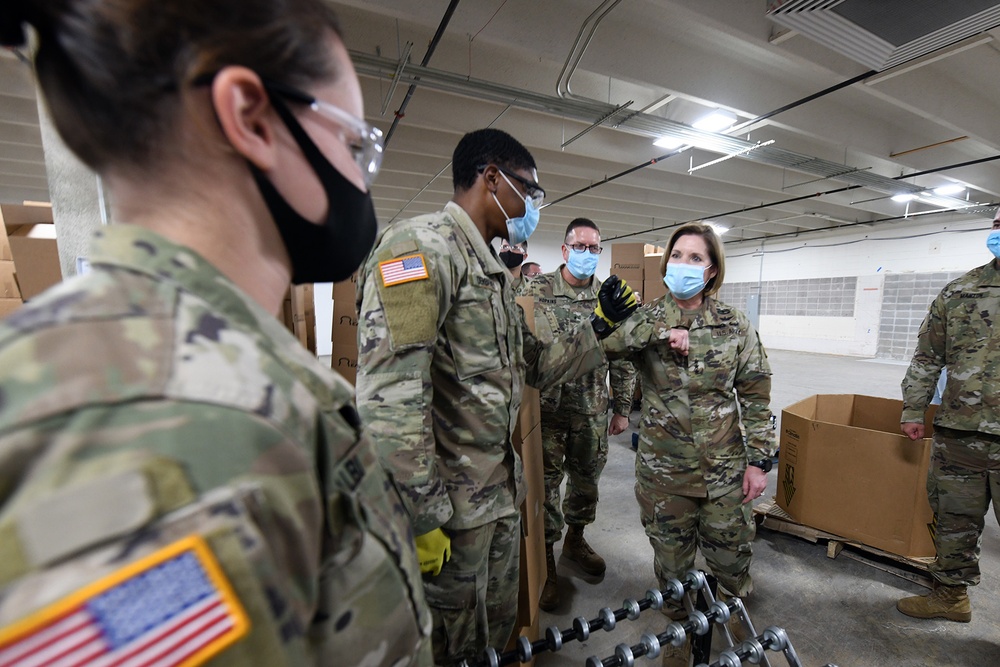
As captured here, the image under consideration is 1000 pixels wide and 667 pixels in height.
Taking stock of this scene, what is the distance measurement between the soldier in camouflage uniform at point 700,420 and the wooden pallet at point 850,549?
1074mm

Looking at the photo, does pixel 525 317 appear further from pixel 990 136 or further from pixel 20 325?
pixel 990 136

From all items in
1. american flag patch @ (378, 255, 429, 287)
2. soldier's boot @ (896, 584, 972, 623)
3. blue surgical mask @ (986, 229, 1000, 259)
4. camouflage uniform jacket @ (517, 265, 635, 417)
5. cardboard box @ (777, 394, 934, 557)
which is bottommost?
soldier's boot @ (896, 584, 972, 623)

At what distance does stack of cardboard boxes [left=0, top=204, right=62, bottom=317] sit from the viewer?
1.91 metres

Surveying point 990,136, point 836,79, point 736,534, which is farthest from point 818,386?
point 736,534

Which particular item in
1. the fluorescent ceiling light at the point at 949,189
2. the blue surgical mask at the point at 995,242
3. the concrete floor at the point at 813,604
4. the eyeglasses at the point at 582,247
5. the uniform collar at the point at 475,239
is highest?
the fluorescent ceiling light at the point at 949,189

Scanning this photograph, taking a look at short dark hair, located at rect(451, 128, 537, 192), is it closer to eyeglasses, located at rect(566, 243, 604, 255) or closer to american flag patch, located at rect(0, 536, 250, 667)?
american flag patch, located at rect(0, 536, 250, 667)

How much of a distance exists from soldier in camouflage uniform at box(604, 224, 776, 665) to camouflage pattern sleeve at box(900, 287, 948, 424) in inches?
41.2

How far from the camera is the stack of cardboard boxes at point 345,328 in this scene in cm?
273

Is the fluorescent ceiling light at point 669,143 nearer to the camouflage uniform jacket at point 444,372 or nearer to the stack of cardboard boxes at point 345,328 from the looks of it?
the stack of cardboard boxes at point 345,328

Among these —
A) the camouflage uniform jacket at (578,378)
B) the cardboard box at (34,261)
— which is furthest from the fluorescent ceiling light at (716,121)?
the cardboard box at (34,261)

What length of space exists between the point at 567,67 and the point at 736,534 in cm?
310

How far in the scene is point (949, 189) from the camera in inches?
258

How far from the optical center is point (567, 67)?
302 cm

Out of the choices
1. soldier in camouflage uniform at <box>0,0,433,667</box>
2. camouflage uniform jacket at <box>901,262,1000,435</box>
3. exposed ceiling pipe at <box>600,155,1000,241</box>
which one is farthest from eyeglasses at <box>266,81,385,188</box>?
exposed ceiling pipe at <box>600,155,1000,241</box>
